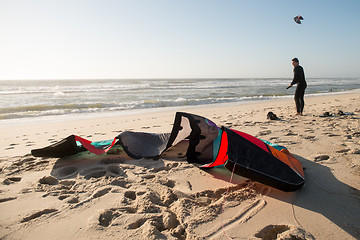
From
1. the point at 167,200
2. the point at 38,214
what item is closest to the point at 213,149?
the point at 167,200

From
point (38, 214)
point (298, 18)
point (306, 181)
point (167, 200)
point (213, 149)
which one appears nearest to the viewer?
point (38, 214)

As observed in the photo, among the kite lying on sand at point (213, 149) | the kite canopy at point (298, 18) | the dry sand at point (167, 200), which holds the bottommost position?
the dry sand at point (167, 200)

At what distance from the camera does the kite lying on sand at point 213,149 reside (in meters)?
2.11

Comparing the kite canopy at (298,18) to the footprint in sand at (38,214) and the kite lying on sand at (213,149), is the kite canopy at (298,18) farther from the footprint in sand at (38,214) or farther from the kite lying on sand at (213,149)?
the footprint in sand at (38,214)

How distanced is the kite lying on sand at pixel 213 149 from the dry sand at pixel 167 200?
15 centimetres

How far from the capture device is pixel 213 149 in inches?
119

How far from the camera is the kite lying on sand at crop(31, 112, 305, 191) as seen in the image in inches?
82.9

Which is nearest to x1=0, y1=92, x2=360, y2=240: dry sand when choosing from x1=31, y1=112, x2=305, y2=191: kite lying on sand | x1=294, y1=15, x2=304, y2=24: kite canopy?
x1=31, y1=112, x2=305, y2=191: kite lying on sand

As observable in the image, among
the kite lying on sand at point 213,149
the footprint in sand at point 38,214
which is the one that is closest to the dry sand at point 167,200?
the footprint in sand at point 38,214

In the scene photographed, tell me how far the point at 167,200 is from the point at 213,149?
115cm

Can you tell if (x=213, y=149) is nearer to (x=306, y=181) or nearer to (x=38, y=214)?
(x=306, y=181)

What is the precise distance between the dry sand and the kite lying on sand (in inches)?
6.0

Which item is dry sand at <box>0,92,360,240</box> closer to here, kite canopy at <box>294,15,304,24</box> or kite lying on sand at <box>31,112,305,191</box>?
kite lying on sand at <box>31,112,305,191</box>

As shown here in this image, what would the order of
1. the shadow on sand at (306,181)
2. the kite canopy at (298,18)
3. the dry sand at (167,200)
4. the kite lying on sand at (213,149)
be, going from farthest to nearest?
the kite canopy at (298,18) < the kite lying on sand at (213,149) < the shadow on sand at (306,181) < the dry sand at (167,200)
